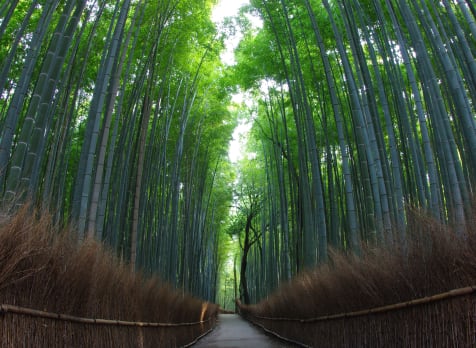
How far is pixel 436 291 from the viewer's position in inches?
75.9

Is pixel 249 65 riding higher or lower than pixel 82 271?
higher

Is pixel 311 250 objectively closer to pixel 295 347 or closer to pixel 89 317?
pixel 295 347

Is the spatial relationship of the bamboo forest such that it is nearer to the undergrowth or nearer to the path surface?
the undergrowth

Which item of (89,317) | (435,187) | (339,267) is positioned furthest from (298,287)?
(89,317)

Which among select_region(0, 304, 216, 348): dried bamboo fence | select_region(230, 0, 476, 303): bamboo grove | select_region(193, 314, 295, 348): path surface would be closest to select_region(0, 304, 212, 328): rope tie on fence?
select_region(0, 304, 216, 348): dried bamboo fence

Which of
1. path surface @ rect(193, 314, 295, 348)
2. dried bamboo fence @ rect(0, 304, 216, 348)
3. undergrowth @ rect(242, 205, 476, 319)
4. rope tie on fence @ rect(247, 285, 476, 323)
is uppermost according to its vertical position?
undergrowth @ rect(242, 205, 476, 319)

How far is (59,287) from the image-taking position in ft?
6.58

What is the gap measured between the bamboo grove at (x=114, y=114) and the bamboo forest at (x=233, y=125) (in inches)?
1.0

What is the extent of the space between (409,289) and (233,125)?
30.3 ft

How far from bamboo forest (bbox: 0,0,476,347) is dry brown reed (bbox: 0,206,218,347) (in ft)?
0.07

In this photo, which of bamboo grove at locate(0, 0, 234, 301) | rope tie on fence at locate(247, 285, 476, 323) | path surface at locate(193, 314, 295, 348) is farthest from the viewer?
path surface at locate(193, 314, 295, 348)

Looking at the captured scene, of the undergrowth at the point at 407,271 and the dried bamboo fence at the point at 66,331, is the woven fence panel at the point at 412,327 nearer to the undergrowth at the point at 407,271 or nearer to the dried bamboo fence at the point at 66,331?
the undergrowth at the point at 407,271

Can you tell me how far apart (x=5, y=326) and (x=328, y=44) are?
620 cm

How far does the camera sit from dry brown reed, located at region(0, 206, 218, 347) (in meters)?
1.54
